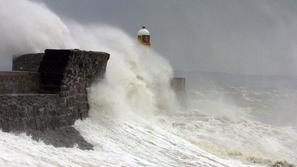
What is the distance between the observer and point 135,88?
14.4 metres

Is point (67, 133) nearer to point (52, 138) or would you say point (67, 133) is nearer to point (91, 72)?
point (52, 138)

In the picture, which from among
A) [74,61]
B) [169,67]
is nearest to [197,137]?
[74,61]

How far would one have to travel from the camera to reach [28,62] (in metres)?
10.8

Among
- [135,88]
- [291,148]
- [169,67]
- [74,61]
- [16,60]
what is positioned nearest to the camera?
[74,61]

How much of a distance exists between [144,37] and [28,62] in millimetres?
10700

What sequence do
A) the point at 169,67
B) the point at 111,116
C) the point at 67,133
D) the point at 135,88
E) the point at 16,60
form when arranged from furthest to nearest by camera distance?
the point at 169,67, the point at 135,88, the point at 16,60, the point at 111,116, the point at 67,133

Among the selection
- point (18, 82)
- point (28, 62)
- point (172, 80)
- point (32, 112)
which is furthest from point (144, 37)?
point (32, 112)

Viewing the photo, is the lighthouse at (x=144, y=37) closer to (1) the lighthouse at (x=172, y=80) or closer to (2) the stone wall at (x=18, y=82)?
(1) the lighthouse at (x=172, y=80)

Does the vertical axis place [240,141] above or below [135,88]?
A: below

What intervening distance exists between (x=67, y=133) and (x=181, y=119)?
22.6ft

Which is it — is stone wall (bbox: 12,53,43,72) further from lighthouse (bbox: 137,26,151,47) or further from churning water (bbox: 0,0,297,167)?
lighthouse (bbox: 137,26,151,47)

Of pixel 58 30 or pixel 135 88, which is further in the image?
pixel 135 88

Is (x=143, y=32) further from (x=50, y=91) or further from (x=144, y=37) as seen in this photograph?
(x=50, y=91)

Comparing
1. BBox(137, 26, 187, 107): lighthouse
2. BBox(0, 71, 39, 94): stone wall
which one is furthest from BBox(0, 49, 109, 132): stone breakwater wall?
BBox(137, 26, 187, 107): lighthouse
